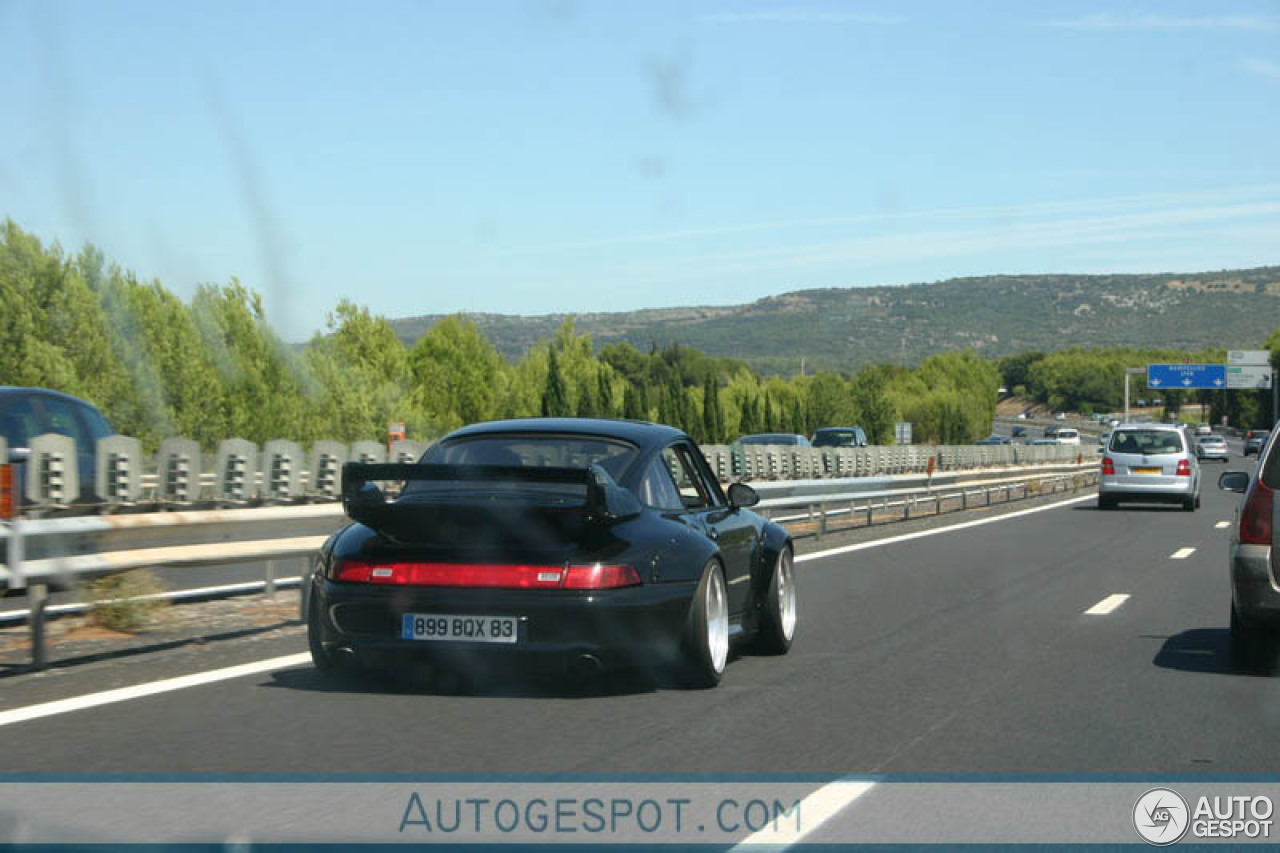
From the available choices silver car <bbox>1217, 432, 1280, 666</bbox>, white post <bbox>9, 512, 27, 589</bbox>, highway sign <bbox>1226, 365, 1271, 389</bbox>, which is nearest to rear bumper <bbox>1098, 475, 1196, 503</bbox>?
silver car <bbox>1217, 432, 1280, 666</bbox>

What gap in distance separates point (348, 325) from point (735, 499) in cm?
8901

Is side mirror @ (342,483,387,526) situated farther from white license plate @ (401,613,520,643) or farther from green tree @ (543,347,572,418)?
green tree @ (543,347,572,418)

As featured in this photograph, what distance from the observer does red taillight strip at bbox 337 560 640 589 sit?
7875 millimetres

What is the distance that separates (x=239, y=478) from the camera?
15.0 m

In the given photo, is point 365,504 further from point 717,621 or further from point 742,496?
point 742,496

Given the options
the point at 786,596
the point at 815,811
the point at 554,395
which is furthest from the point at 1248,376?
the point at 815,811

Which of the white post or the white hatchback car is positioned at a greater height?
the white post

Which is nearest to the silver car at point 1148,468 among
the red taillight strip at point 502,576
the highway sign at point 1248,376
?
the red taillight strip at point 502,576

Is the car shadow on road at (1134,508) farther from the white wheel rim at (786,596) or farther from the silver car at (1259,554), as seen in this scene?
the silver car at (1259,554)

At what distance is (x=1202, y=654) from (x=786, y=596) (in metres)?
2.57

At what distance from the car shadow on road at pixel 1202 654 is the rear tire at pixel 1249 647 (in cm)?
3

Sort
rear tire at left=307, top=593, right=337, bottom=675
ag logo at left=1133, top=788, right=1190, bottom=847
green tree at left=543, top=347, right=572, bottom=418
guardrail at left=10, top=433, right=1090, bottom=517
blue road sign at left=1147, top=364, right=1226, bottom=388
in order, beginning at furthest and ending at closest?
1. blue road sign at left=1147, top=364, right=1226, bottom=388
2. green tree at left=543, top=347, right=572, bottom=418
3. guardrail at left=10, top=433, right=1090, bottom=517
4. rear tire at left=307, top=593, right=337, bottom=675
5. ag logo at left=1133, top=788, right=1190, bottom=847

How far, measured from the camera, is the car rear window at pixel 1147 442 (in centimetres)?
3322

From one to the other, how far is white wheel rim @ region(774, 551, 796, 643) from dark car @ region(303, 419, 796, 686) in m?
1.55
